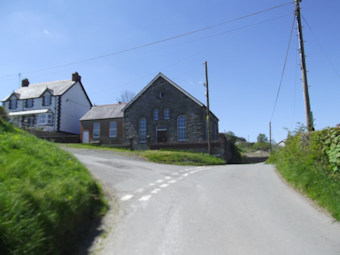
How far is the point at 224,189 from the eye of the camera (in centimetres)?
899

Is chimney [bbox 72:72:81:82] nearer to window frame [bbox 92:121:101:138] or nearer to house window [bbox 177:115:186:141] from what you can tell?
window frame [bbox 92:121:101:138]

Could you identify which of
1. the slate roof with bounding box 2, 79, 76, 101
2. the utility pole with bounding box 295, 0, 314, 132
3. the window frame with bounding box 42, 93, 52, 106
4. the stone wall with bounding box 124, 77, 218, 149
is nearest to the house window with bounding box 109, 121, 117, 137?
the stone wall with bounding box 124, 77, 218, 149

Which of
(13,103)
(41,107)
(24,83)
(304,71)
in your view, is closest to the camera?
(304,71)

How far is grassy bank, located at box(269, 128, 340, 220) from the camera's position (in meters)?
6.47

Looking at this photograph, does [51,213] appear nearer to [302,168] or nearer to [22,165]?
[22,165]

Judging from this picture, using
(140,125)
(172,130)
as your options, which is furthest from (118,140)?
(172,130)

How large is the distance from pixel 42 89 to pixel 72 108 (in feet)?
21.8

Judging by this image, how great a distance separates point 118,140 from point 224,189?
28.7 metres

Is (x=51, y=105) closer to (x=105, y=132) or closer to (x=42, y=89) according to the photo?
(x=42, y=89)

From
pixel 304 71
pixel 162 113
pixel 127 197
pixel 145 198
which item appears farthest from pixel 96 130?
pixel 145 198

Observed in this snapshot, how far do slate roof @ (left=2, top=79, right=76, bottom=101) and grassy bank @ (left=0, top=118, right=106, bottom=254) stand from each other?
1589 inches

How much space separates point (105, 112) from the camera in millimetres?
39438

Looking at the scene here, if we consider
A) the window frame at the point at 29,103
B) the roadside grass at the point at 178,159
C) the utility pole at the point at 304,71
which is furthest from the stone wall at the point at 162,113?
the window frame at the point at 29,103

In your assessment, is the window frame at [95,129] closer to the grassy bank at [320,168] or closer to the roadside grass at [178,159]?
the roadside grass at [178,159]
